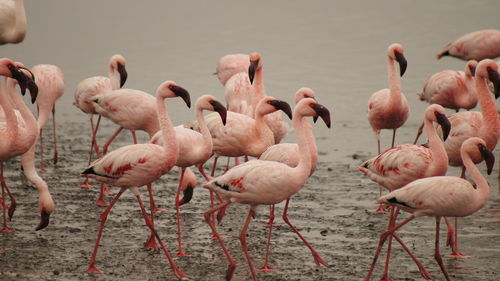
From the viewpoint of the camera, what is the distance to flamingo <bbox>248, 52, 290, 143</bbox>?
8.75m

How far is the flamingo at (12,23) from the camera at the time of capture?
10.5 meters

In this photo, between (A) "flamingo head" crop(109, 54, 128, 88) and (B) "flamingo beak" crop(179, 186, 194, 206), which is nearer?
(B) "flamingo beak" crop(179, 186, 194, 206)

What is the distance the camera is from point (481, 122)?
7.85 metres

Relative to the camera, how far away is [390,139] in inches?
415

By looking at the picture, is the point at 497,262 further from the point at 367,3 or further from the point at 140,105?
the point at 367,3

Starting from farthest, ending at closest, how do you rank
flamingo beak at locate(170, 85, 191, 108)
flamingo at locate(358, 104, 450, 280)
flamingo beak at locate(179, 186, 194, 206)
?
flamingo beak at locate(179, 186, 194, 206), flamingo beak at locate(170, 85, 191, 108), flamingo at locate(358, 104, 450, 280)

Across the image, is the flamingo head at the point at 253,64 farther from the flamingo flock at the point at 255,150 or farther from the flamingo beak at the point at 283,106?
the flamingo beak at the point at 283,106

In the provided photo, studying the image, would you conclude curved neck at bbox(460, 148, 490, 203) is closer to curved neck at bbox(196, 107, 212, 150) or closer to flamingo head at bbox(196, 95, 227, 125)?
flamingo head at bbox(196, 95, 227, 125)

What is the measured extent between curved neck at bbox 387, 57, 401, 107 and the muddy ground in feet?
2.95

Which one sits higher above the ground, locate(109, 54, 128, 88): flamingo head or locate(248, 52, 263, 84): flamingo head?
locate(248, 52, 263, 84): flamingo head

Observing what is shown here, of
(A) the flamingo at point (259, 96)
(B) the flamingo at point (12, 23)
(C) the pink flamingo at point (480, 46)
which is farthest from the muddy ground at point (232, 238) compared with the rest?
(C) the pink flamingo at point (480, 46)

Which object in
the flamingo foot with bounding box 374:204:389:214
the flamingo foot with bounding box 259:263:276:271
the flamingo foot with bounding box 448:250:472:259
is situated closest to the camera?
the flamingo foot with bounding box 259:263:276:271

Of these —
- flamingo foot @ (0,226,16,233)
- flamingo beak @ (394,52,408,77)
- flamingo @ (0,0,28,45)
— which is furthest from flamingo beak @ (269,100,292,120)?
flamingo @ (0,0,28,45)

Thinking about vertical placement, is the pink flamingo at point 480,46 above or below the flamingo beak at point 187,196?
above
